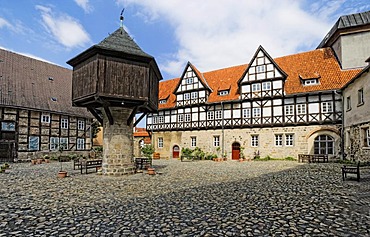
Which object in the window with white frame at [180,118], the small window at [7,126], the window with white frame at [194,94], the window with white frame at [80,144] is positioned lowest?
the window with white frame at [80,144]

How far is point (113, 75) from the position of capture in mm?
11109

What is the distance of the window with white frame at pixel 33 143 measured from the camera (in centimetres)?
2188

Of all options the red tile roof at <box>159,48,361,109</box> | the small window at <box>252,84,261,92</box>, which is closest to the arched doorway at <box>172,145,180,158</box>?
the red tile roof at <box>159,48,361,109</box>

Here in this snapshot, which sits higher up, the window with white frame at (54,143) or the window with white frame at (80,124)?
the window with white frame at (80,124)

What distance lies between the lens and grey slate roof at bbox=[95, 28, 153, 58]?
36.8ft

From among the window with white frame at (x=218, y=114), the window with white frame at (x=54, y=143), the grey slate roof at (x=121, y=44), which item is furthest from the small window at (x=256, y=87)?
the window with white frame at (x=54, y=143)

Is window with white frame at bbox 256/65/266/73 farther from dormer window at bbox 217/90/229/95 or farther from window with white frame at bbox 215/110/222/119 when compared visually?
window with white frame at bbox 215/110/222/119

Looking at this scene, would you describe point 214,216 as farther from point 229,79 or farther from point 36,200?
point 229,79

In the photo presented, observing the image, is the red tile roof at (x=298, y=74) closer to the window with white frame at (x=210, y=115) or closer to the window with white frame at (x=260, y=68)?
the window with white frame at (x=210, y=115)

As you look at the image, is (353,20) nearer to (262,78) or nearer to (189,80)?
(262,78)

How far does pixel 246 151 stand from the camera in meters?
22.8

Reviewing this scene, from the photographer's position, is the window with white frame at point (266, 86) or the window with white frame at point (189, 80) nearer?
the window with white frame at point (266, 86)

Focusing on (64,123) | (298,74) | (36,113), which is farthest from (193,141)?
(36,113)

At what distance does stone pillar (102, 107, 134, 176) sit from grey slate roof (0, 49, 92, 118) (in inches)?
541
